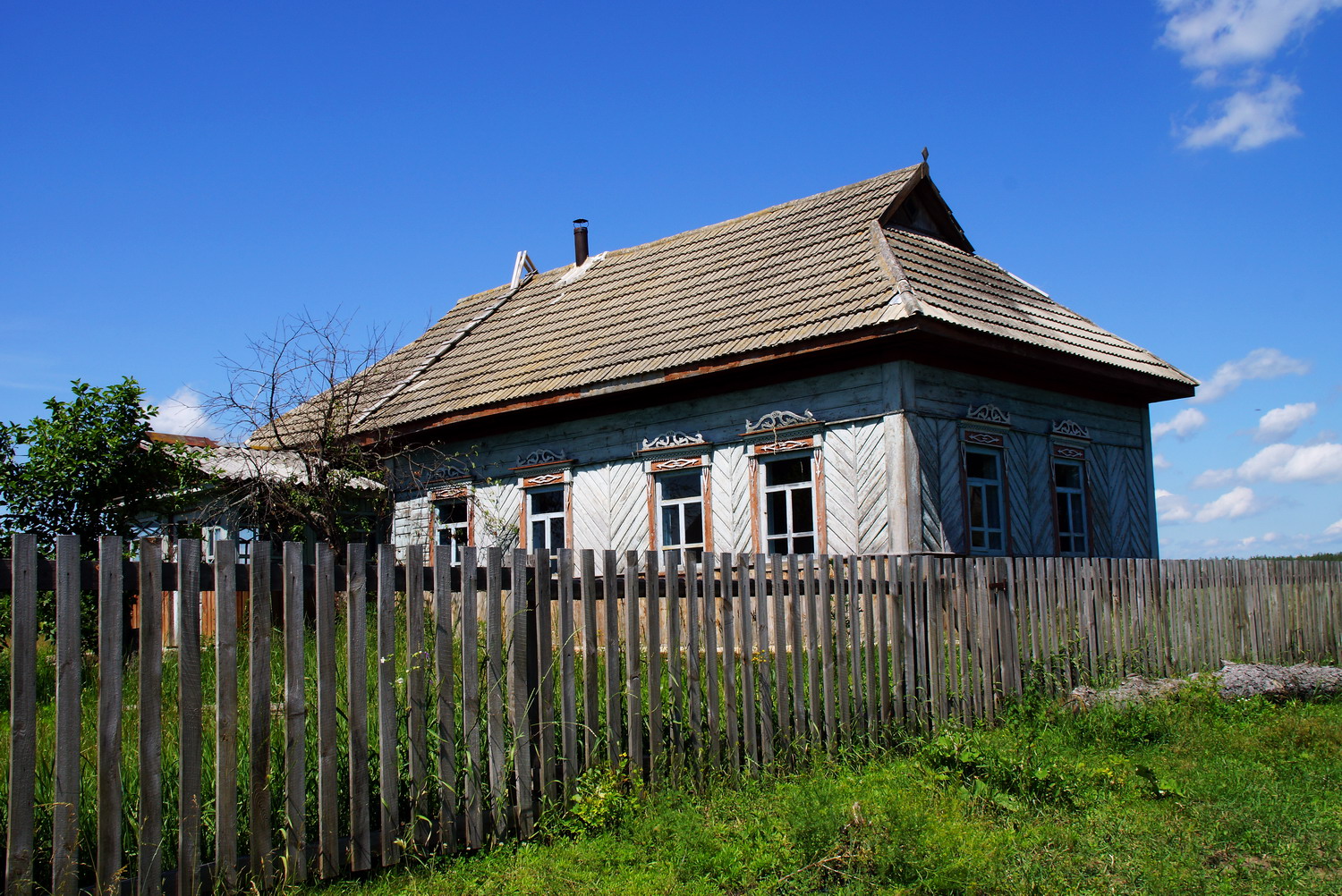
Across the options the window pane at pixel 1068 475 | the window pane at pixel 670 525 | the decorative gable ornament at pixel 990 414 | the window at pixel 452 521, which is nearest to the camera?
the decorative gable ornament at pixel 990 414

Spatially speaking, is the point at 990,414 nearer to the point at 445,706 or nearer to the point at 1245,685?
the point at 1245,685

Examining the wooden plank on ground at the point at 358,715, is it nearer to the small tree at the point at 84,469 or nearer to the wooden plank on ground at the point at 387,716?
the wooden plank on ground at the point at 387,716

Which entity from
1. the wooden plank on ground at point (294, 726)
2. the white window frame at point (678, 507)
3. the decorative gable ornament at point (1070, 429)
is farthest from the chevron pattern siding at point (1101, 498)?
the wooden plank on ground at point (294, 726)

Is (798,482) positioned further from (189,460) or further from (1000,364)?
(189,460)

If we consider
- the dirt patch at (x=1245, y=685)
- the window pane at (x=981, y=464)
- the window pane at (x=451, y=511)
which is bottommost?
the dirt patch at (x=1245, y=685)

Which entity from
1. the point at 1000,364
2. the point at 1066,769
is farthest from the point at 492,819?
the point at 1000,364

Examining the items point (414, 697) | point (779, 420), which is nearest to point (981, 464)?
point (779, 420)

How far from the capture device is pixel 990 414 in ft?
41.0

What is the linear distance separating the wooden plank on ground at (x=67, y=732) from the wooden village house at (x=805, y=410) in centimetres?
873

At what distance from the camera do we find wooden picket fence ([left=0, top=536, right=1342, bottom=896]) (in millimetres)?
3664

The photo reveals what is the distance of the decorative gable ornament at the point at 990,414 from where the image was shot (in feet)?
40.3

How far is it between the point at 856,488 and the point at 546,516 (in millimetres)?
4947

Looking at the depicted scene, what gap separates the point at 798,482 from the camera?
40.2ft

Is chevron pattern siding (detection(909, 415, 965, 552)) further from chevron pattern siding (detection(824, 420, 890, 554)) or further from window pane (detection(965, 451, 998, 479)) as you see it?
chevron pattern siding (detection(824, 420, 890, 554))
